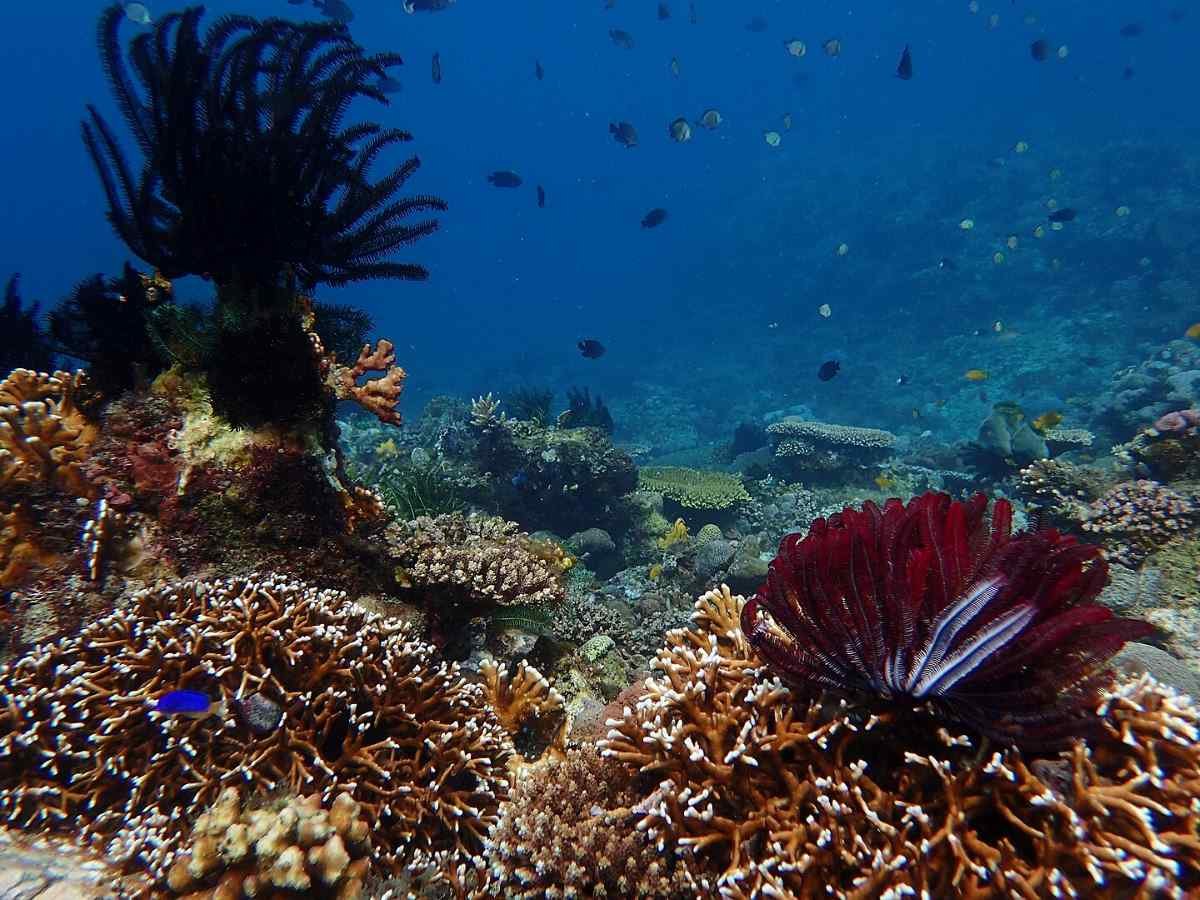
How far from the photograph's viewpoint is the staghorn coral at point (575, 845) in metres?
2.62

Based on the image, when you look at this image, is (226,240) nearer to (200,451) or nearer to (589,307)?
(200,451)

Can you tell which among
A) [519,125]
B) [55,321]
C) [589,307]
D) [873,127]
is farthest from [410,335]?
[55,321]

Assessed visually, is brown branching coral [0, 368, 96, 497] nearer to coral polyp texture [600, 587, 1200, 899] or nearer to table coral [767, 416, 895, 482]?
coral polyp texture [600, 587, 1200, 899]

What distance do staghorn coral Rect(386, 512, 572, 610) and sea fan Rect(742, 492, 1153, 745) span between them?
2759 mm

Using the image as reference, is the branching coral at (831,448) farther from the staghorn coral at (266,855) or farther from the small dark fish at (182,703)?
the small dark fish at (182,703)

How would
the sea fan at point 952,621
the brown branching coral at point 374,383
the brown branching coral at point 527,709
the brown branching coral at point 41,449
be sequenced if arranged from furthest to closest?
the brown branching coral at point 374,383 < the brown branching coral at point 527,709 < the brown branching coral at point 41,449 < the sea fan at point 952,621

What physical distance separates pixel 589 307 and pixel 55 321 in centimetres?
9216

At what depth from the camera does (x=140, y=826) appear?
116 inches

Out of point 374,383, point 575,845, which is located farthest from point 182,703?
point 374,383

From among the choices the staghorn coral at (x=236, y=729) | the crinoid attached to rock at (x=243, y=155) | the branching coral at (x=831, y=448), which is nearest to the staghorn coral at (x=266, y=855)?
the staghorn coral at (x=236, y=729)

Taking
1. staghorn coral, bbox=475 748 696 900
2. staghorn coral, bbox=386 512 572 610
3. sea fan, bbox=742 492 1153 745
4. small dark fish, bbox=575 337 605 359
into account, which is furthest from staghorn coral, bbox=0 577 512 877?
small dark fish, bbox=575 337 605 359

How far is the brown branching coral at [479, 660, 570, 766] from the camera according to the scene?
4.25 meters

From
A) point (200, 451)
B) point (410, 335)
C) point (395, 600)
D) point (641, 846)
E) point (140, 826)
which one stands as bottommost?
point (641, 846)

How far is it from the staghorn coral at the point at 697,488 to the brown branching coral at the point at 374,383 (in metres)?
8.61
